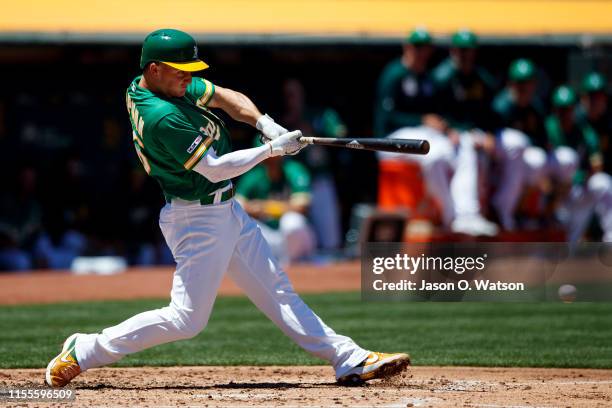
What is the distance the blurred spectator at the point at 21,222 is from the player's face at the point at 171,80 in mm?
7289

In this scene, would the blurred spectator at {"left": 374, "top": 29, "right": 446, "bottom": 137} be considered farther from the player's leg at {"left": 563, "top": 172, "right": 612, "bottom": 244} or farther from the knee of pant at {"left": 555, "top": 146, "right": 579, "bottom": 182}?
the player's leg at {"left": 563, "top": 172, "right": 612, "bottom": 244}

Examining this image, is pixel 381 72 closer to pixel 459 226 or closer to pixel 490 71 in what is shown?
pixel 490 71

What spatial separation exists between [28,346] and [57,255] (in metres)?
5.31

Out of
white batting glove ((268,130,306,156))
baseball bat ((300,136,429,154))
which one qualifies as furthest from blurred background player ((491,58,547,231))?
white batting glove ((268,130,306,156))

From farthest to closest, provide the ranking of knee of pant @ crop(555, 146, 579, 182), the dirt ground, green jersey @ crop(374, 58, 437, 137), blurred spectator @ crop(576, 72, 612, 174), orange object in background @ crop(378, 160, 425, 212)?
1. blurred spectator @ crop(576, 72, 612, 174)
2. knee of pant @ crop(555, 146, 579, 182)
3. orange object in background @ crop(378, 160, 425, 212)
4. green jersey @ crop(374, 58, 437, 137)
5. the dirt ground

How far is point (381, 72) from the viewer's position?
13.3m

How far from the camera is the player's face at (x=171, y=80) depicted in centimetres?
534

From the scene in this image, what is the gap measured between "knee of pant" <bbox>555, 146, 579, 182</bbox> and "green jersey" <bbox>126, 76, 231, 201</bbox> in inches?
258

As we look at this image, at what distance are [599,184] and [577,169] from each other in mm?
272

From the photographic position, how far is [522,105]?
11195mm

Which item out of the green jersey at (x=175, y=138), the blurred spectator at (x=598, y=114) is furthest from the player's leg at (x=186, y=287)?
the blurred spectator at (x=598, y=114)

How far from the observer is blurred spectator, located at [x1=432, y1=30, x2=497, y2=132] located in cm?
1024

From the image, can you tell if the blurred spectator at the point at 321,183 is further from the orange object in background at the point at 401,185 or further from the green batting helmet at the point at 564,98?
the green batting helmet at the point at 564,98

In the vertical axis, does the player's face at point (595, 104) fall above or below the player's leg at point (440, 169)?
above
